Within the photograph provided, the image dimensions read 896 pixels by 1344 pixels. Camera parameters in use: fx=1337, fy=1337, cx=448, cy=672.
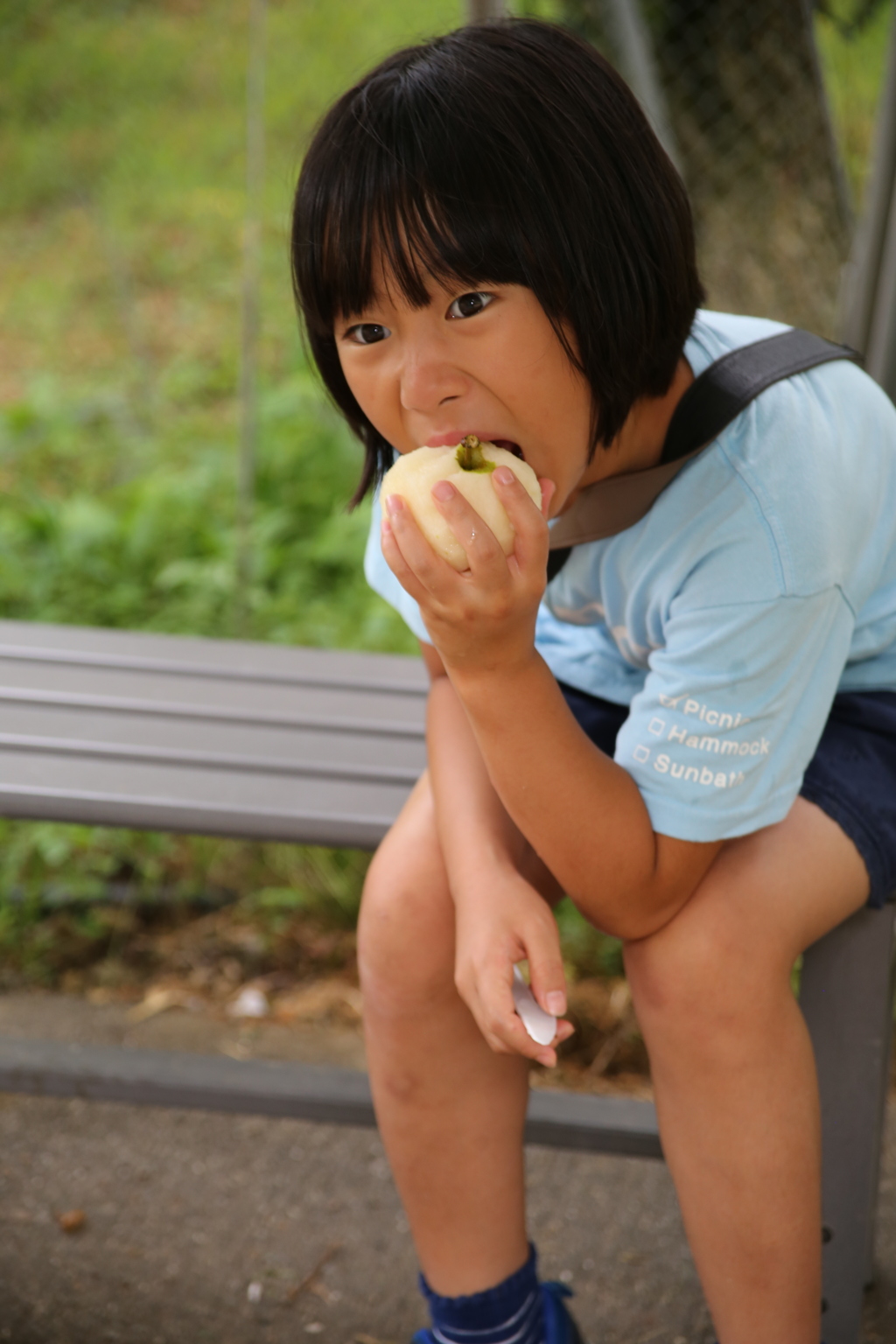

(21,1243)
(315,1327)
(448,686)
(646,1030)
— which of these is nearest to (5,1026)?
(21,1243)

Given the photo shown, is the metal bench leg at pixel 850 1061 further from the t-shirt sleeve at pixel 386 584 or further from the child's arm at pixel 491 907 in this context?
the t-shirt sleeve at pixel 386 584

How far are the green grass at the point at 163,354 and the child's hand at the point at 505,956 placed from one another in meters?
1.15

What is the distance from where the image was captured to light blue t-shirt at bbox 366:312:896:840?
1.19 meters

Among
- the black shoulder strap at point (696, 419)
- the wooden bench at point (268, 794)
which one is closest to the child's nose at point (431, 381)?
the black shoulder strap at point (696, 419)

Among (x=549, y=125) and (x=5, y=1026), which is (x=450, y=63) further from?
(x=5, y=1026)

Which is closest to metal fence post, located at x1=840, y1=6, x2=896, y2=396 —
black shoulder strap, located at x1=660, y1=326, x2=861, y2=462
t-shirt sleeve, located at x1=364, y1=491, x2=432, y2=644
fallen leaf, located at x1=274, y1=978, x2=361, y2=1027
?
black shoulder strap, located at x1=660, y1=326, x2=861, y2=462

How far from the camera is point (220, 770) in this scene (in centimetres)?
168

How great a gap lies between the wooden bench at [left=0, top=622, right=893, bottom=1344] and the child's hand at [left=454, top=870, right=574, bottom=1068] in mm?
308

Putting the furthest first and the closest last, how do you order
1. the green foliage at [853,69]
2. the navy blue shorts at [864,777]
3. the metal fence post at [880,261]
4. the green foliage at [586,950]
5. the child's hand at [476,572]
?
the green foliage at [853,69] < the green foliage at [586,950] < the metal fence post at [880,261] < the navy blue shorts at [864,777] < the child's hand at [476,572]

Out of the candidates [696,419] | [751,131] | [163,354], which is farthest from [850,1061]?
[163,354]

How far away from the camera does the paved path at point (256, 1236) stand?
1768 millimetres

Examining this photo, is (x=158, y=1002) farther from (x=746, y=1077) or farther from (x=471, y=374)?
(x=471, y=374)

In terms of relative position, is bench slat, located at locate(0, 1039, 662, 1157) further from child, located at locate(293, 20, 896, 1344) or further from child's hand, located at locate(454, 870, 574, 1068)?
child's hand, located at locate(454, 870, 574, 1068)

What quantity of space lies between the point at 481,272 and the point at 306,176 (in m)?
0.21
